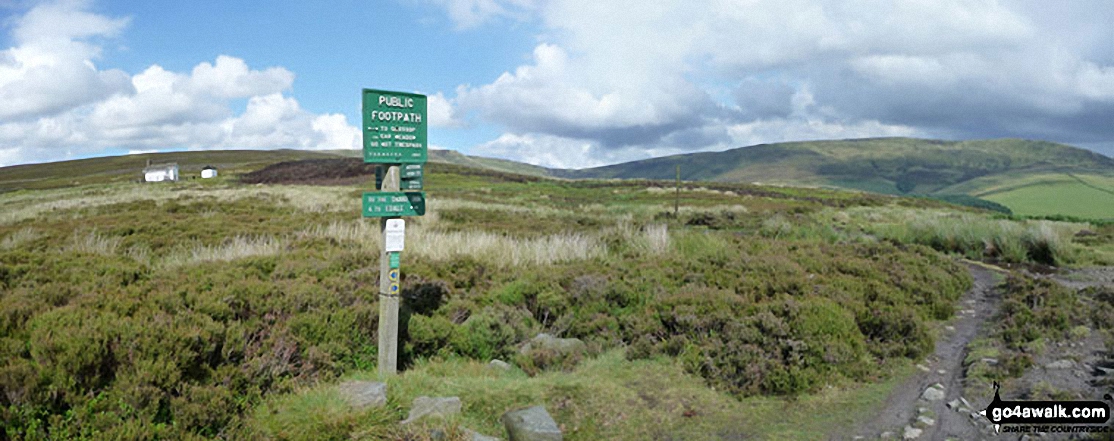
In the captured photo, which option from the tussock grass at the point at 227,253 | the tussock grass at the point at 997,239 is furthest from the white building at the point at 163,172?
the tussock grass at the point at 997,239

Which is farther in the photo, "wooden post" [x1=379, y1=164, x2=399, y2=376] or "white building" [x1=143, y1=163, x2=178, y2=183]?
"white building" [x1=143, y1=163, x2=178, y2=183]

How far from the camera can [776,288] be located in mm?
9320

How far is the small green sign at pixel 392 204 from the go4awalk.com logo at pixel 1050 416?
19.3 ft

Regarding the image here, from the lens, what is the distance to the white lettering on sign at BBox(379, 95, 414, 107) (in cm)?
660

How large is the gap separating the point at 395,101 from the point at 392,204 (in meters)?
1.16

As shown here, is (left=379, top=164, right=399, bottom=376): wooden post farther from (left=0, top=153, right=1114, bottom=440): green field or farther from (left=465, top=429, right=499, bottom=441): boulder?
(left=465, top=429, right=499, bottom=441): boulder

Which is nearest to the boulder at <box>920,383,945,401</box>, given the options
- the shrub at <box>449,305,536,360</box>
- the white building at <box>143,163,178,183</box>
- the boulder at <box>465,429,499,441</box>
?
the boulder at <box>465,429,499,441</box>

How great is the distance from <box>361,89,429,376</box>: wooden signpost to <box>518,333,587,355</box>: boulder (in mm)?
1654

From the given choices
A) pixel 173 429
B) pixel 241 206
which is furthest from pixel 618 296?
pixel 241 206

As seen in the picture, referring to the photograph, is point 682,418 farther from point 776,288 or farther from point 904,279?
point 904,279

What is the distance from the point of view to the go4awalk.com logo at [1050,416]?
514 centimetres

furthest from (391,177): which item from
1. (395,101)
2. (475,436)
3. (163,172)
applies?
(163,172)

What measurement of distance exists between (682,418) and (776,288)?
4326 millimetres

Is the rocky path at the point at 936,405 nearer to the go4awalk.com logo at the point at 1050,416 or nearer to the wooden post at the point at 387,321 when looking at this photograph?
the go4awalk.com logo at the point at 1050,416
